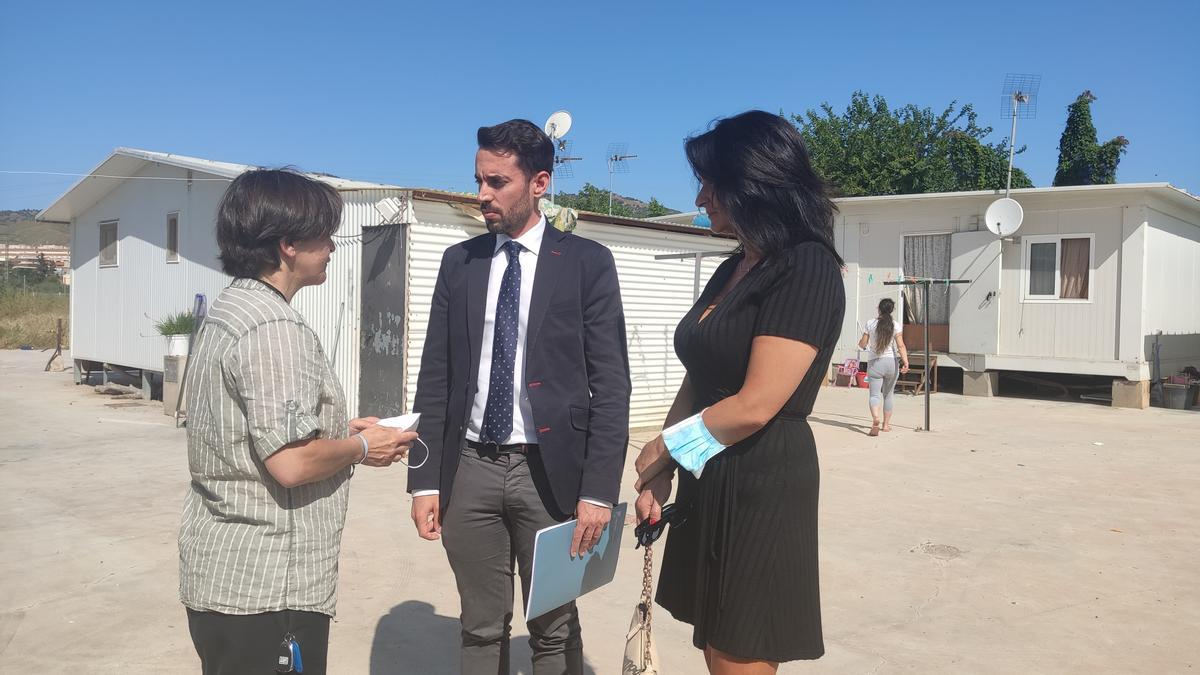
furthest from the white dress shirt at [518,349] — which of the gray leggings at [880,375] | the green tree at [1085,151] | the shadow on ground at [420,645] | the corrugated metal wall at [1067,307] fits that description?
the green tree at [1085,151]

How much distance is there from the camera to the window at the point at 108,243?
15.5 metres

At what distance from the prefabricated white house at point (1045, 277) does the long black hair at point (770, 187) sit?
47.2 ft

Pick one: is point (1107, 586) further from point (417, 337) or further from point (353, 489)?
point (417, 337)

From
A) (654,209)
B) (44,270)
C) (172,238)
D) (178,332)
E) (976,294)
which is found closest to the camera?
(178,332)

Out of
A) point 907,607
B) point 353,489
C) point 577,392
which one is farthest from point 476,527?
point 353,489

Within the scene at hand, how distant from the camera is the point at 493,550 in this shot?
8.68 feet

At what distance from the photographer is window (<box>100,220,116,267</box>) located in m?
15.5

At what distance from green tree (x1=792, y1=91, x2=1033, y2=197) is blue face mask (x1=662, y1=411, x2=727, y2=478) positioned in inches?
1238

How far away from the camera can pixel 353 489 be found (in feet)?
24.0

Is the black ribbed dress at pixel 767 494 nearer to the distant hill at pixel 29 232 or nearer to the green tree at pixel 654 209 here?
the green tree at pixel 654 209

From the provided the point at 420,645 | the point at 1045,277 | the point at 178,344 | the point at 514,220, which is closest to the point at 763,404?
the point at 514,220

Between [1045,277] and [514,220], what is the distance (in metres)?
15.2

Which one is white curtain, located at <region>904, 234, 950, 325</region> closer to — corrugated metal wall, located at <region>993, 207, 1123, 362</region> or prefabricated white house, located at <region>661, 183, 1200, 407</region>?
prefabricated white house, located at <region>661, 183, 1200, 407</region>

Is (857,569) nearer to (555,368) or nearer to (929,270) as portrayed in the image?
(555,368)
